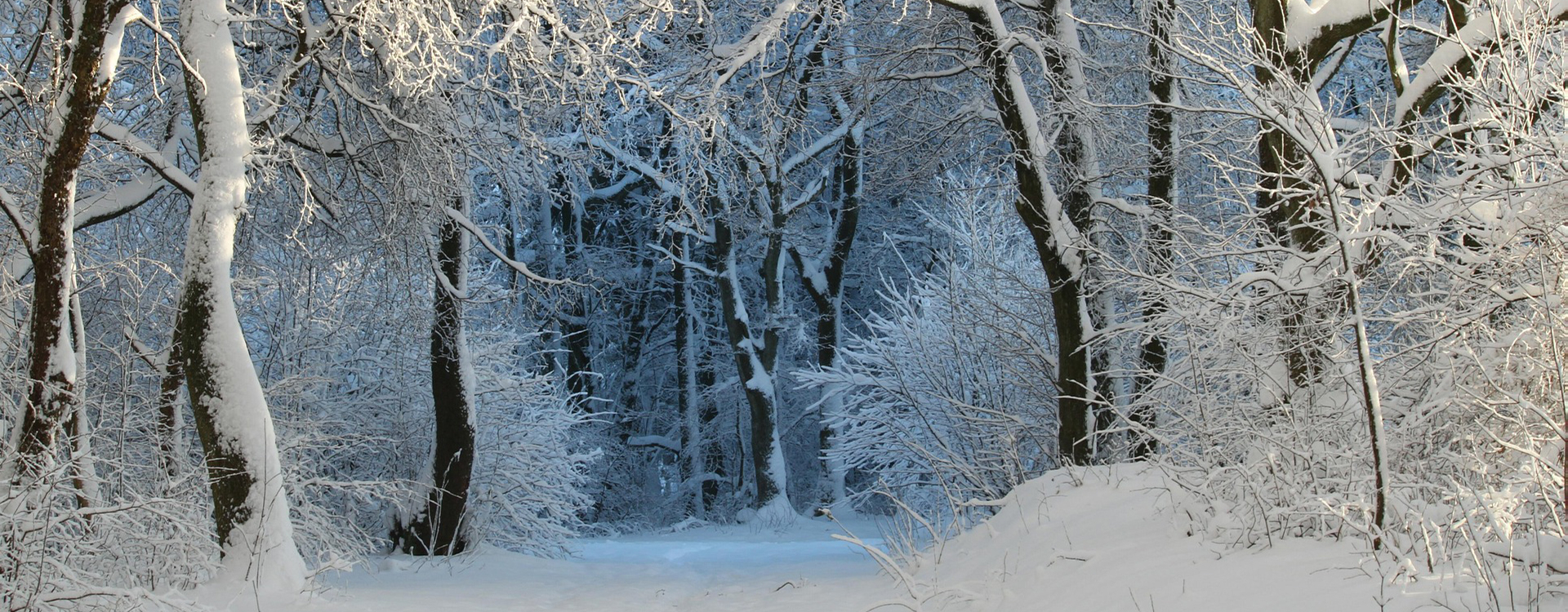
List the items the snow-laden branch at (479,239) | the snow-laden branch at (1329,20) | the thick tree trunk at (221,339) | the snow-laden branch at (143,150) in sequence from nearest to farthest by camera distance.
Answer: the thick tree trunk at (221,339)
the snow-laden branch at (1329,20)
the snow-laden branch at (143,150)
the snow-laden branch at (479,239)

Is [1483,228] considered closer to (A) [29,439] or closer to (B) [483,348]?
(A) [29,439]

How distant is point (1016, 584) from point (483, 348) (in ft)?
30.7

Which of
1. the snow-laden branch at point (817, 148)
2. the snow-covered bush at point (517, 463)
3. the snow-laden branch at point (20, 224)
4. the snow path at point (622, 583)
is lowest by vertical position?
the snow path at point (622, 583)

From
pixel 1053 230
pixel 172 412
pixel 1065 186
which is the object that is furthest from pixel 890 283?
pixel 172 412

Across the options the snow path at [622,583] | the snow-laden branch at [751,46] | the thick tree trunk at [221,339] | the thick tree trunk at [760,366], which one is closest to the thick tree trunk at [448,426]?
the snow path at [622,583]

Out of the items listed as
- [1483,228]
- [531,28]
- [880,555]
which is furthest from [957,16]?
[1483,228]

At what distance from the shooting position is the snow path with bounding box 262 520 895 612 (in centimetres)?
700

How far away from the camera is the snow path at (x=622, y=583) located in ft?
23.0

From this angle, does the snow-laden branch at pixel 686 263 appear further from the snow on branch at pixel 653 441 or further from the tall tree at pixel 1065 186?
the snow on branch at pixel 653 441

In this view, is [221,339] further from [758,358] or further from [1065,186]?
[758,358]

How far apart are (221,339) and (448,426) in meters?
4.30

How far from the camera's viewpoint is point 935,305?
545 inches

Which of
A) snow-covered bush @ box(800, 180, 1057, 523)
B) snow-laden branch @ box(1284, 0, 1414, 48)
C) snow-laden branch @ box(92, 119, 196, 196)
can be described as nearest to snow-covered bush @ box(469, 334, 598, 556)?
snow-covered bush @ box(800, 180, 1057, 523)

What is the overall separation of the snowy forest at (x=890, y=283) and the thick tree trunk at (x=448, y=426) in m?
0.05
